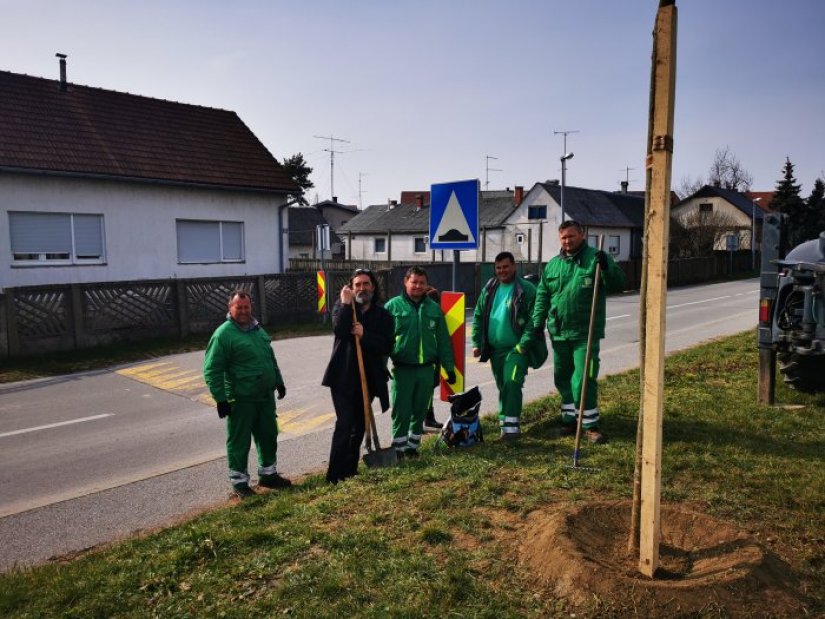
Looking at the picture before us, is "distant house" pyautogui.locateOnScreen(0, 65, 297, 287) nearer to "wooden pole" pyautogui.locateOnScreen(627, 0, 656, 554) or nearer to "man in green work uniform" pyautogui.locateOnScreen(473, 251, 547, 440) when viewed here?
"man in green work uniform" pyautogui.locateOnScreen(473, 251, 547, 440)

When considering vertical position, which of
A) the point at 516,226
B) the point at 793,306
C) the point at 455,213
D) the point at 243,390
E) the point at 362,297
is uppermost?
the point at 516,226

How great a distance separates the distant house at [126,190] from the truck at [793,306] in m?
15.3

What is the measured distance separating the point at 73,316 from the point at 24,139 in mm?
6039

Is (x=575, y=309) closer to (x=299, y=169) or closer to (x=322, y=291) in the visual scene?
(x=322, y=291)

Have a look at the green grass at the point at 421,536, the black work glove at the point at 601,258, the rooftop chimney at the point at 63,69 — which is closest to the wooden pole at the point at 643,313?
the green grass at the point at 421,536

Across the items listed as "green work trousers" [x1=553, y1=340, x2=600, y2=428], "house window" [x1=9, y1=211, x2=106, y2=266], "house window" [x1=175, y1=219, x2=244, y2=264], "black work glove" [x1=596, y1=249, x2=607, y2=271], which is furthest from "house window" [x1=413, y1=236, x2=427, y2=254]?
"black work glove" [x1=596, y1=249, x2=607, y2=271]

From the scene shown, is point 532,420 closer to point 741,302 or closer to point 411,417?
point 411,417

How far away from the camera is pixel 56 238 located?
52.0 feet

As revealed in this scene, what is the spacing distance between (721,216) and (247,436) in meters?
53.3

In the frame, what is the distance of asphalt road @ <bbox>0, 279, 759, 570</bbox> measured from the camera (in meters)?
5.05

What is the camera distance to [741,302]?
2314 centimetres

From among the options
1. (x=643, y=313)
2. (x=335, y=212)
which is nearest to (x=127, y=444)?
(x=643, y=313)

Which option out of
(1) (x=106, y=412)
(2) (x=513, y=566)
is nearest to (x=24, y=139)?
(1) (x=106, y=412)

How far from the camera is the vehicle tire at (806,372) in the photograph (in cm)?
732
